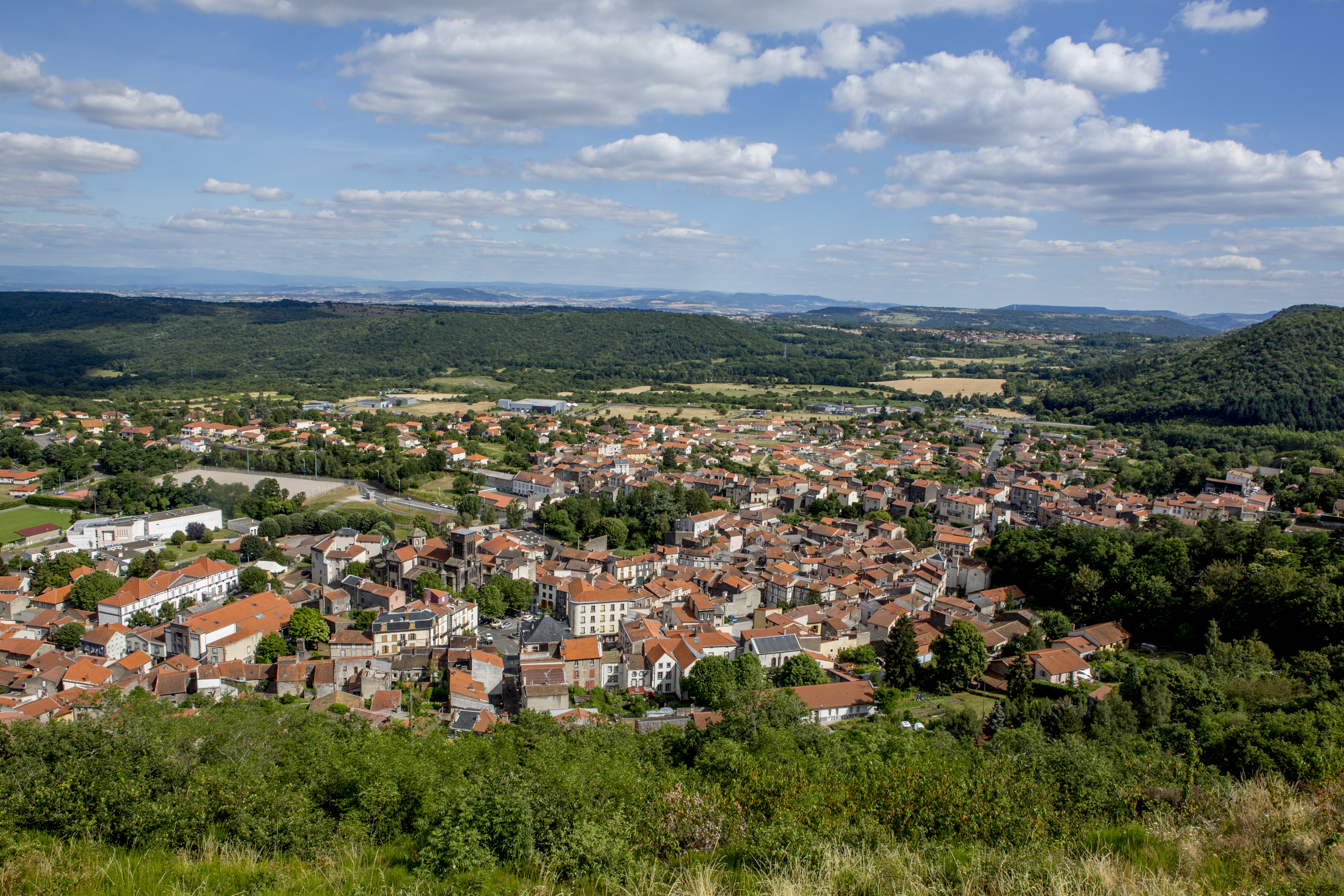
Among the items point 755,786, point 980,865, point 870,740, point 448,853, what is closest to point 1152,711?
point 870,740

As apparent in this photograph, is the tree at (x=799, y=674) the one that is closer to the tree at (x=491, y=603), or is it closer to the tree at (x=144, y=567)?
the tree at (x=491, y=603)

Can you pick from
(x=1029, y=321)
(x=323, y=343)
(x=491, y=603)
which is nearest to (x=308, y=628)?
(x=491, y=603)

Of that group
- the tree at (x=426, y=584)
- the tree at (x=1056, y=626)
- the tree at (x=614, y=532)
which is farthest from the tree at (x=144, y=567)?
the tree at (x=1056, y=626)

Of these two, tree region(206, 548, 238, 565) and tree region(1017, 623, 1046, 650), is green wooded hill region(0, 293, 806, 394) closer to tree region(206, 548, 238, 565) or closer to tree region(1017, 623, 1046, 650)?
tree region(206, 548, 238, 565)

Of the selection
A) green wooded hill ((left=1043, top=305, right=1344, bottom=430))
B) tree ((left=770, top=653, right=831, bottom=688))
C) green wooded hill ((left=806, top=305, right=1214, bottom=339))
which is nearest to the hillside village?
tree ((left=770, top=653, right=831, bottom=688))

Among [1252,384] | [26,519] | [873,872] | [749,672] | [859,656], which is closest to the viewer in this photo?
[873,872]

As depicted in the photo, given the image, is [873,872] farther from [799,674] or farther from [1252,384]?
[1252,384]
